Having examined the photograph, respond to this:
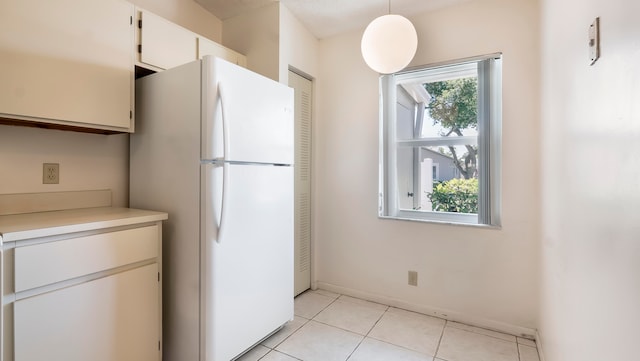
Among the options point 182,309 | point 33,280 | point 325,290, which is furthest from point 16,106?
point 325,290

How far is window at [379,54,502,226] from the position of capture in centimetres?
223

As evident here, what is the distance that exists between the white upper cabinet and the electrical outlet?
29.0 inches

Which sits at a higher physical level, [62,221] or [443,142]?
[443,142]

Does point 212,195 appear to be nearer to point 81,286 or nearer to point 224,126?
point 224,126

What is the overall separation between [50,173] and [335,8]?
2276mm

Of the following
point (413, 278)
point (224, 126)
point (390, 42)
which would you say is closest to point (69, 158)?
point (224, 126)

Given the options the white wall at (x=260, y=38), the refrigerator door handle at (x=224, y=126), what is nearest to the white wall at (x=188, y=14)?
the white wall at (x=260, y=38)

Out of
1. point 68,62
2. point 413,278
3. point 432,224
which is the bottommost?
point 413,278

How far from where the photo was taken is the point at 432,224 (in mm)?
2414

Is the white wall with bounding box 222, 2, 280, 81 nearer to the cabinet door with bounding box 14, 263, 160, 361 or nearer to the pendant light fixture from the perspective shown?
the pendant light fixture

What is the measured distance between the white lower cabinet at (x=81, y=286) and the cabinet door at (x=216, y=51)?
4.01ft

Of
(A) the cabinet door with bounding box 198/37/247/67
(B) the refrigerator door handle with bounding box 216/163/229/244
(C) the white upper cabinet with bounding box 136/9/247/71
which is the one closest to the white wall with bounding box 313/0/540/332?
(A) the cabinet door with bounding box 198/37/247/67

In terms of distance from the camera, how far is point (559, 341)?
137cm

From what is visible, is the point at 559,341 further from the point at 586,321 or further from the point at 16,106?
the point at 16,106
